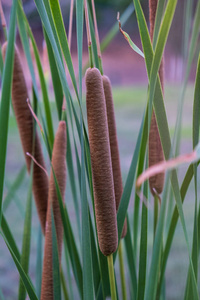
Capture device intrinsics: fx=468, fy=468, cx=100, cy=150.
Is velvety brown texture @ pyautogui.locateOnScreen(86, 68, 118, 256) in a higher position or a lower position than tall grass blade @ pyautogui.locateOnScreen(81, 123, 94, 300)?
higher

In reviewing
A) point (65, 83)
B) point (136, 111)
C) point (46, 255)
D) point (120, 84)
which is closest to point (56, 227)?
point (46, 255)

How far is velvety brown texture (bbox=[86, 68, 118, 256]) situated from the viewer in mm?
295

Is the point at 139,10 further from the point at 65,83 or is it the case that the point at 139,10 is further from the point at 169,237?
the point at 169,237

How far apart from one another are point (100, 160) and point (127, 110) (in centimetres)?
236

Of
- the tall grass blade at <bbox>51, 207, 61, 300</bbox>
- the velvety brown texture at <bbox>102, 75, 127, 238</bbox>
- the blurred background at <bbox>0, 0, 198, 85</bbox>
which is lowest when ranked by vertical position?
the tall grass blade at <bbox>51, 207, 61, 300</bbox>

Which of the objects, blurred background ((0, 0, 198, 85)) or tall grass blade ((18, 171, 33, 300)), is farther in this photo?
blurred background ((0, 0, 198, 85))

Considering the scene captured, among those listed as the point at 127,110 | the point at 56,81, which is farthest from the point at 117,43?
the point at 56,81

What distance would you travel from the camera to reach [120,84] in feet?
10.6

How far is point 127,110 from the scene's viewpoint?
265 cm

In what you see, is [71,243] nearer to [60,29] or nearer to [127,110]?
[60,29]

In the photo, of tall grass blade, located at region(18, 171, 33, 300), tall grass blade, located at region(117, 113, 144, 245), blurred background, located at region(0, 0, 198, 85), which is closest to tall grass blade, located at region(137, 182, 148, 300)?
tall grass blade, located at region(117, 113, 144, 245)

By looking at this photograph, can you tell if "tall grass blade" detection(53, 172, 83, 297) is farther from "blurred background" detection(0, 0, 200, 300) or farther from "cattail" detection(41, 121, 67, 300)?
"blurred background" detection(0, 0, 200, 300)

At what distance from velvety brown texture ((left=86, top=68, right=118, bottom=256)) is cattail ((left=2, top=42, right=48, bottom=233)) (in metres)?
0.11

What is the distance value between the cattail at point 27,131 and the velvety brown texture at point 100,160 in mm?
108
